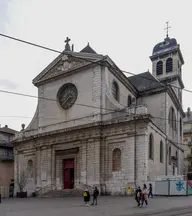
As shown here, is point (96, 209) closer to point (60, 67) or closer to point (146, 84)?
point (60, 67)

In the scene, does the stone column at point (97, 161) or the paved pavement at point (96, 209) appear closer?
the paved pavement at point (96, 209)

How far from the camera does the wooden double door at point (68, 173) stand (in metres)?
35.9

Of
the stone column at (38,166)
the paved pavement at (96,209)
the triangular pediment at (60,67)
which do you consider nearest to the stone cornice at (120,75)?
the triangular pediment at (60,67)

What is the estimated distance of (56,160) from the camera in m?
37.2

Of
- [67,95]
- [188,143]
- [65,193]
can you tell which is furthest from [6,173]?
[188,143]

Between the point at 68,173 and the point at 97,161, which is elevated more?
the point at 97,161

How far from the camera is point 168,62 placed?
55.0 meters

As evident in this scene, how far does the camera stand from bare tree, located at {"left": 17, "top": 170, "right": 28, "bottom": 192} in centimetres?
3937

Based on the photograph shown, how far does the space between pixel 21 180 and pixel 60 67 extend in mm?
13993

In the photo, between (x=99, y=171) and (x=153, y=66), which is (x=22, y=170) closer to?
(x=99, y=171)

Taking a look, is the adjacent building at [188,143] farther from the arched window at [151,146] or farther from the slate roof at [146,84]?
the arched window at [151,146]

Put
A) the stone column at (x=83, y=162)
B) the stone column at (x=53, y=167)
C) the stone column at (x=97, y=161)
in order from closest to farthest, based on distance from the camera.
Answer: the stone column at (x=97, y=161) → the stone column at (x=83, y=162) → the stone column at (x=53, y=167)

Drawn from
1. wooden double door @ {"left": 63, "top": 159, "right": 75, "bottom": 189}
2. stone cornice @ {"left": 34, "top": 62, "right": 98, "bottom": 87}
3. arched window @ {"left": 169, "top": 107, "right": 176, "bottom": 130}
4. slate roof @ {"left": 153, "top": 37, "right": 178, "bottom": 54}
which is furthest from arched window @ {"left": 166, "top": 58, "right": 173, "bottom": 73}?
wooden double door @ {"left": 63, "top": 159, "right": 75, "bottom": 189}

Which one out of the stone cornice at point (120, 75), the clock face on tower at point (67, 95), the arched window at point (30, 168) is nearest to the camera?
the stone cornice at point (120, 75)
